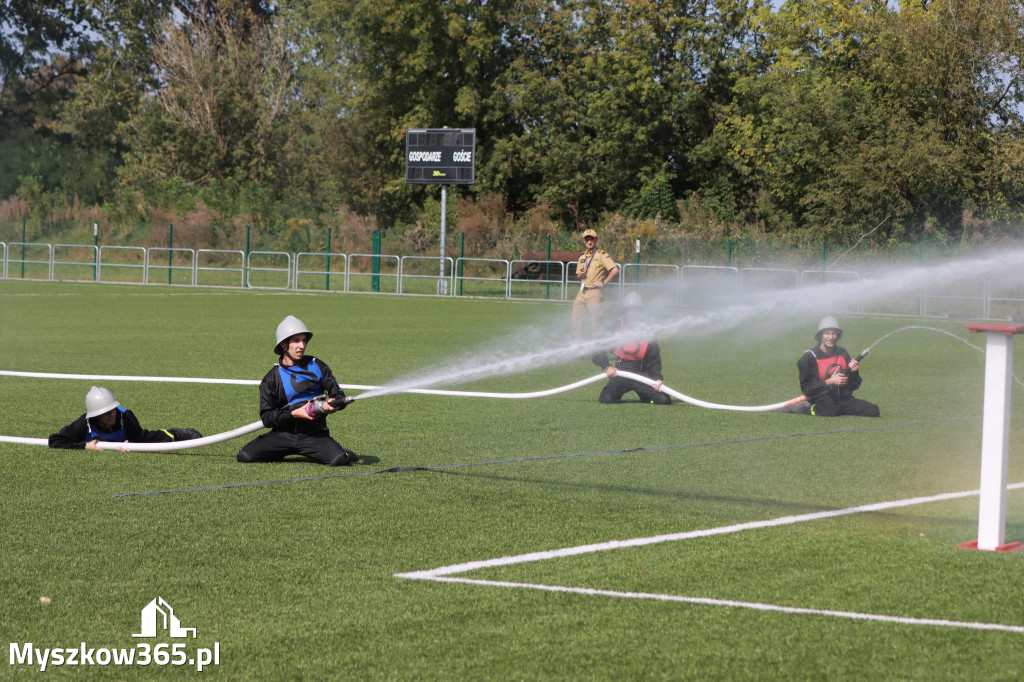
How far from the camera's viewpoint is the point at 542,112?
5238 centimetres

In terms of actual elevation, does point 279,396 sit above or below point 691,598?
above

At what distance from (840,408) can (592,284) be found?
5167mm

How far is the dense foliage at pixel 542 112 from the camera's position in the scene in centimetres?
4019

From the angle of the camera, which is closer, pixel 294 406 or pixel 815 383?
pixel 294 406

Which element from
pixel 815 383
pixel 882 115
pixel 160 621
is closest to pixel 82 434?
pixel 160 621

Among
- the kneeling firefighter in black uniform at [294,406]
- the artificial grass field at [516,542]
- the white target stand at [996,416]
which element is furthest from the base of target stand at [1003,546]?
the kneeling firefighter in black uniform at [294,406]

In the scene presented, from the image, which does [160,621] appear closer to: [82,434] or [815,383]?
[82,434]

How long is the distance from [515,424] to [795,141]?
36628 mm

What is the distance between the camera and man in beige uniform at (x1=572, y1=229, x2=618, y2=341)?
52.0 ft

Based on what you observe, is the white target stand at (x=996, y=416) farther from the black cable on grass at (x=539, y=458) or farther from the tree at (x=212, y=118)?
the tree at (x=212, y=118)

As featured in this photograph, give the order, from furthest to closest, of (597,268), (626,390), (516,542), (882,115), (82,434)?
1. (882,115)
2. (597,268)
3. (626,390)
4. (82,434)
5. (516,542)

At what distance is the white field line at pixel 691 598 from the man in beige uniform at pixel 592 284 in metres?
8.94

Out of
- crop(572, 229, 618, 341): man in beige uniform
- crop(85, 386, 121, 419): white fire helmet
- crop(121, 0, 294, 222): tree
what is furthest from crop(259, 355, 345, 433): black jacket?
crop(121, 0, 294, 222): tree

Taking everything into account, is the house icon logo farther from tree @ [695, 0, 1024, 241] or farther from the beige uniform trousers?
tree @ [695, 0, 1024, 241]
